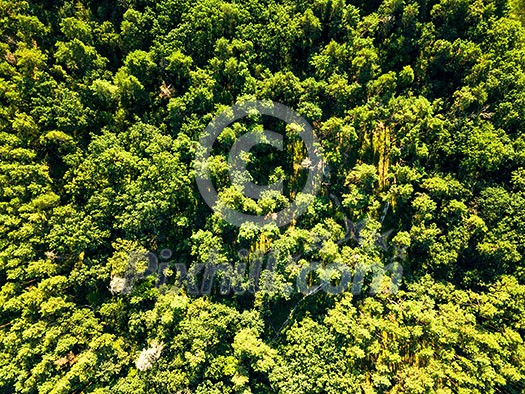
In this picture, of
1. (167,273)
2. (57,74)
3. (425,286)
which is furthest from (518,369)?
(57,74)

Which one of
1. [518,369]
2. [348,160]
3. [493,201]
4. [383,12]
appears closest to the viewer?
[518,369]

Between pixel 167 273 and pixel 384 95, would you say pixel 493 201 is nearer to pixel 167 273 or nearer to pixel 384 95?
pixel 384 95

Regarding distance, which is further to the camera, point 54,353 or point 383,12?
point 383,12

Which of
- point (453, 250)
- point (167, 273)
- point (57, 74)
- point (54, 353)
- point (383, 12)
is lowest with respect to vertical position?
point (54, 353)

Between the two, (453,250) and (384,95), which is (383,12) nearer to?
(384,95)

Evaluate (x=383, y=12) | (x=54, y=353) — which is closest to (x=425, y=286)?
(x=383, y=12)

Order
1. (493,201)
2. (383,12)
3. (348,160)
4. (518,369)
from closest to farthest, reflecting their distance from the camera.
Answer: (518,369) → (493,201) → (383,12) → (348,160)

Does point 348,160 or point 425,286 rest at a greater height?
point 348,160
